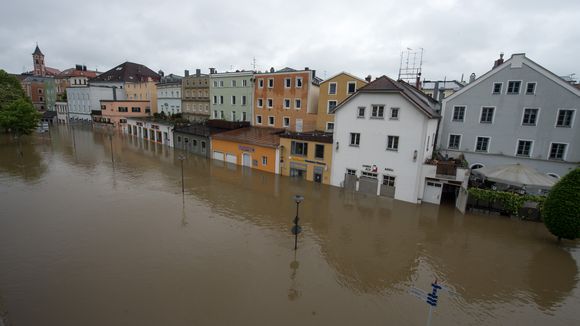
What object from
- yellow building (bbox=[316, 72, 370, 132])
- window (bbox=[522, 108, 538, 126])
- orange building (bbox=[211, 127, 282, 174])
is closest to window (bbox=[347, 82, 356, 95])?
yellow building (bbox=[316, 72, 370, 132])

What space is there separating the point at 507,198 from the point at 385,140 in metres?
9.53

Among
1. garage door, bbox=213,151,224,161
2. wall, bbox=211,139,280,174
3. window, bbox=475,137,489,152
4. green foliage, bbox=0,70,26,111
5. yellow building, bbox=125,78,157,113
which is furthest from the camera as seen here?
yellow building, bbox=125,78,157,113

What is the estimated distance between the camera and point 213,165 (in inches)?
1364

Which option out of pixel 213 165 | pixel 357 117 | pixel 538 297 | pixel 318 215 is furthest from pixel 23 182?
pixel 538 297

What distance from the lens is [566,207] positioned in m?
15.1

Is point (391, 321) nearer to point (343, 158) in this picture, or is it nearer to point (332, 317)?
point (332, 317)

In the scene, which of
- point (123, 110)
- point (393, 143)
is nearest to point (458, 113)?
point (393, 143)

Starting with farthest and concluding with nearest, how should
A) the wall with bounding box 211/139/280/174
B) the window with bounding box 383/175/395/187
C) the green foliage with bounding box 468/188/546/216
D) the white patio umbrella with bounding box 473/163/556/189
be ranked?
the wall with bounding box 211/139/280/174
the window with bounding box 383/175/395/187
the green foliage with bounding box 468/188/546/216
the white patio umbrella with bounding box 473/163/556/189

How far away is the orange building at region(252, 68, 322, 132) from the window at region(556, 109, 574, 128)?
22.6 m

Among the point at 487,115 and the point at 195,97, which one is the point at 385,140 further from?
the point at 195,97

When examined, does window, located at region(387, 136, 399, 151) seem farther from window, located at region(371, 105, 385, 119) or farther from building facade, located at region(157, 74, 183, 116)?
building facade, located at region(157, 74, 183, 116)

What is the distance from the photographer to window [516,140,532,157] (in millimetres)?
23209

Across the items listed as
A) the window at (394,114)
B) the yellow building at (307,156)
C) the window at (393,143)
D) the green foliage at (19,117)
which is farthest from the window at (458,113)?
the green foliage at (19,117)

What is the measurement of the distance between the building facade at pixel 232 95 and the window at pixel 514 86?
2972 cm
